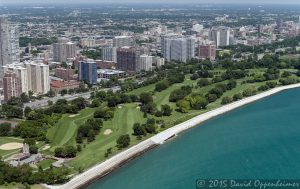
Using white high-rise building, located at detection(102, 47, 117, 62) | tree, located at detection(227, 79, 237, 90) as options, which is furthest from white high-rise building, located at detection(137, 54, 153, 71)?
tree, located at detection(227, 79, 237, 90)

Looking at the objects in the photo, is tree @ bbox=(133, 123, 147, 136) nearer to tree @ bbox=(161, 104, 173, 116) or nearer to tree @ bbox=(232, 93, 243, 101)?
tree @ bbox=(161, 104, 173, 116)

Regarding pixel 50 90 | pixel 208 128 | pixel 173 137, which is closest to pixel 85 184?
pixel 173 137

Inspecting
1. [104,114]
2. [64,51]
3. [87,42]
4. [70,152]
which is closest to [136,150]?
[70,152]

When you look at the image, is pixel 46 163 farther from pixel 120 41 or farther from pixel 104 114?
pixel 120 41

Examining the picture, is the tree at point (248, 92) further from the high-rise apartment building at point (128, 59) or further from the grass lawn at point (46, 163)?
the grass lawn at point (46, 163)

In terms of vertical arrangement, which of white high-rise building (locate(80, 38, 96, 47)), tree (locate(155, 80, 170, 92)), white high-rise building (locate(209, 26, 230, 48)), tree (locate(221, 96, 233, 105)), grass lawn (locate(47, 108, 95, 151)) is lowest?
grass lawn (locate(47, 108, 95, 151))

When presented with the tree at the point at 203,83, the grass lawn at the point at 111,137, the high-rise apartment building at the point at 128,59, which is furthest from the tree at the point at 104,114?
the high-rise apartment building at the point at 128,59
